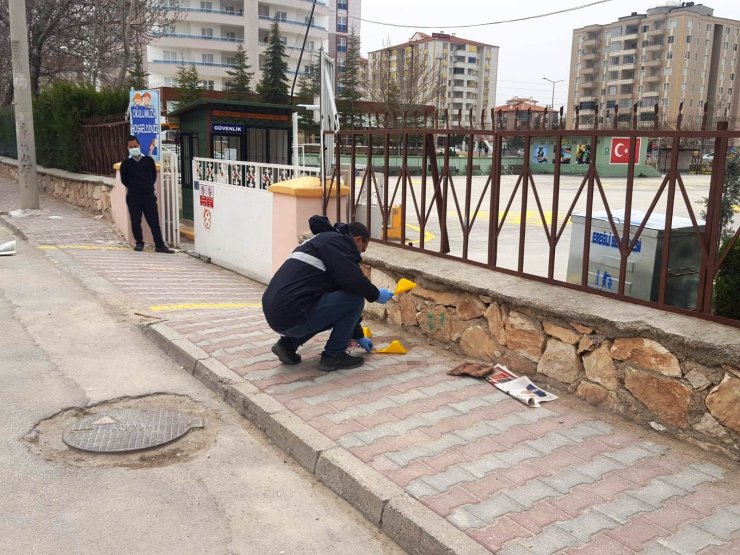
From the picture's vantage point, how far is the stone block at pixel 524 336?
4.53m

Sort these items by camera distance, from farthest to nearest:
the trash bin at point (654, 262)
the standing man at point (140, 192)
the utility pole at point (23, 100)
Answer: the utility pole at point (23, 100), the standing man at point (140, 192), the trash bin at point (654, 262)

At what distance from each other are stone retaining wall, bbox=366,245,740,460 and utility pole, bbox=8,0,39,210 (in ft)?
38.5

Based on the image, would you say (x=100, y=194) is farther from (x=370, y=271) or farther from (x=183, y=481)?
(x=183, y=481)

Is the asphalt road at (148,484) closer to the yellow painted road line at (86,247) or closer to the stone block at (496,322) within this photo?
the stone block at (496,322)

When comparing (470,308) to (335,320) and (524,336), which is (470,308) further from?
(335,320)

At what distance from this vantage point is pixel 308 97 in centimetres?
5069

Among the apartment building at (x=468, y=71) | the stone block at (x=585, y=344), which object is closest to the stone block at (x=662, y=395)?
the stone block at (x=585, y=344)

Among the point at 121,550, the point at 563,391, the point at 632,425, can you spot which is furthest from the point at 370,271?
the point at 121,550

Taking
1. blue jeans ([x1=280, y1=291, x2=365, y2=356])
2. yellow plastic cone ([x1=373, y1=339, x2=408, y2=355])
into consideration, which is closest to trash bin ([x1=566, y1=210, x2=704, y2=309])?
yellow plastic cone ([x1=373, y1=339, x2=408, y2=355])

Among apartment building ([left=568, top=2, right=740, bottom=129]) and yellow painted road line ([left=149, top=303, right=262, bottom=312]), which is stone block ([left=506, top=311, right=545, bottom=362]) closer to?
yellow painted road line ([left=149, top=303, right=262, bottom=312])

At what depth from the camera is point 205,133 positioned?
39.7 feet

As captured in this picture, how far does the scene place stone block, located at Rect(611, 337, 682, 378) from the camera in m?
3.75

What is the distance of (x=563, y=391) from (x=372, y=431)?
4.54 feet

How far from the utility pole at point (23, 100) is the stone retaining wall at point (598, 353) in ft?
38.5
